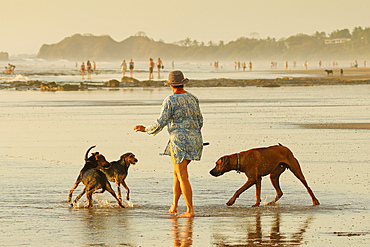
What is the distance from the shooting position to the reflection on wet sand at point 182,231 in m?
7.29

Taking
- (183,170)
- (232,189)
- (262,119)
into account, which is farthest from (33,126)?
(183,170)

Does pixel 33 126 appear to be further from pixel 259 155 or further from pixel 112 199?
pixel 259 155

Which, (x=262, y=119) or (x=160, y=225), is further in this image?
(x=262, y=119)

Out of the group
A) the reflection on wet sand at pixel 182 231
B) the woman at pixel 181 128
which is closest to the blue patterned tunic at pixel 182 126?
the woman at pixel 181 128

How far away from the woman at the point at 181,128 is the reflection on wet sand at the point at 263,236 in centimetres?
99

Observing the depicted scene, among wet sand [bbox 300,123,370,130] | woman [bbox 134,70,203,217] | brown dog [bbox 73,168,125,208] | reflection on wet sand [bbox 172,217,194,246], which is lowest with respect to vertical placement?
reflection on wet sand [bbox 172,217,194,246]

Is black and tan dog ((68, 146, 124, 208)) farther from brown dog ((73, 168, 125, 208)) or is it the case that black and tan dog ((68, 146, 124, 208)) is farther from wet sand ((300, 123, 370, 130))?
wet sand ((300, 123, 370, 130))

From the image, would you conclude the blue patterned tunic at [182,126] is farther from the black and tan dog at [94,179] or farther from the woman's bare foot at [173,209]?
the black and tan dog at [94,179]

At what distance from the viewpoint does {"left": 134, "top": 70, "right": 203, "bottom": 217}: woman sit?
8.75m

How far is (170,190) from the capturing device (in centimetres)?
1062

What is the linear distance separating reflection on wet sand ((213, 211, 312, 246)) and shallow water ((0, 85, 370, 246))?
0.04ft

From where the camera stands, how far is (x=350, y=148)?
14.7 metres

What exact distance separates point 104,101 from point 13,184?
2018 centimetres

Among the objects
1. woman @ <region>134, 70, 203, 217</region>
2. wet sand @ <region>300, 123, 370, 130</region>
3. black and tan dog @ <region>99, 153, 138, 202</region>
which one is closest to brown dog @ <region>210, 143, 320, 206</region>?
woman @ <region>134, 70, 203, 217</region>
